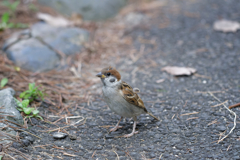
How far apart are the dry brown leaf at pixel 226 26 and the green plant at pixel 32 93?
508 centimetres

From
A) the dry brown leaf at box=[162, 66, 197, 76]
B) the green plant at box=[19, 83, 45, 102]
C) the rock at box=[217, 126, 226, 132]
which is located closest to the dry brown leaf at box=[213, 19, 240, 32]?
the dry brown leaf at box=[162, 66, 197, 76]

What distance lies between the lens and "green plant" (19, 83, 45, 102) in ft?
13.0

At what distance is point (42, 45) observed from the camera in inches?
218

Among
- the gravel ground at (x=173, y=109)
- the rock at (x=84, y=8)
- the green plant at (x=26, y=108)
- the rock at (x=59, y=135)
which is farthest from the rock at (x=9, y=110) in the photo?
the rock at (x=84, y=8)

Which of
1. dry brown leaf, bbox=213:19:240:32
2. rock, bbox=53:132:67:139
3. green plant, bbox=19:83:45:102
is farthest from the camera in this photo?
dry brown leaf, bbox=213:19:240:32

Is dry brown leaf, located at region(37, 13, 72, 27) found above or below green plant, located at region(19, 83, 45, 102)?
above

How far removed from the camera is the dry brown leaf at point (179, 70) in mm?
5125

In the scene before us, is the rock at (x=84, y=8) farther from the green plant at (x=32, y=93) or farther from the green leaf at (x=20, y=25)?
the green plant at (x=32, y=93)

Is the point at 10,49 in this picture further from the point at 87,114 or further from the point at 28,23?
the point at 87,114

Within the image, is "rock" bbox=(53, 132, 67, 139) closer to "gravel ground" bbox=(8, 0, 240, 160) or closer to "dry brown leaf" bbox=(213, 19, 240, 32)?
"gravel ground" bbox=(8, 0, 240, 160)

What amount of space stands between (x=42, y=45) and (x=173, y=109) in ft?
10.7

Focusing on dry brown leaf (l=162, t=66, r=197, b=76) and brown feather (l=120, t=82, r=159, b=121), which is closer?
brown feather (l=120, t=82, r=159, b=121)

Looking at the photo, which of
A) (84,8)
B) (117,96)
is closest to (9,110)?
(117,96)

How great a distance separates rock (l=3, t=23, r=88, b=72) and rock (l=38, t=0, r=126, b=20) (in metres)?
1.46
